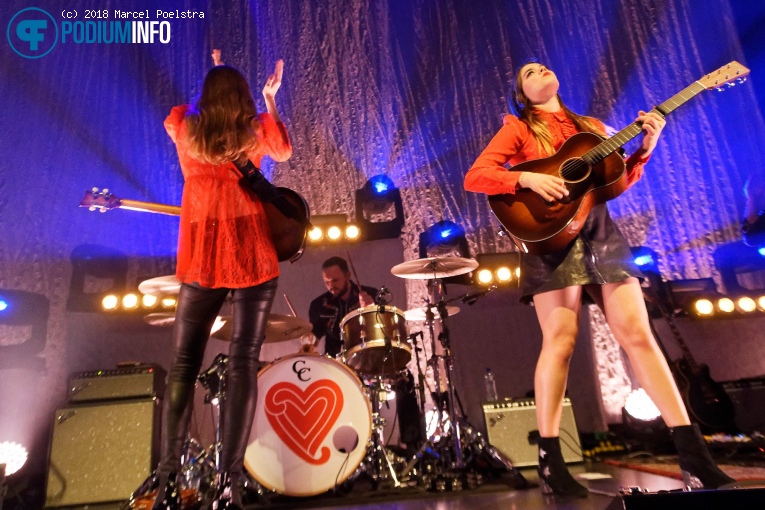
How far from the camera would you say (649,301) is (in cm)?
502

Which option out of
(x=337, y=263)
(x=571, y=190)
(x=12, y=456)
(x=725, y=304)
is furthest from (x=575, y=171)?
(x=12, y=456)

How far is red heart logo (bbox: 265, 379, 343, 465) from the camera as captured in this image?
2965 mm

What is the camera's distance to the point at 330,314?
5066mm

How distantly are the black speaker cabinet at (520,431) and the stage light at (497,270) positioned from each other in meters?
1.34

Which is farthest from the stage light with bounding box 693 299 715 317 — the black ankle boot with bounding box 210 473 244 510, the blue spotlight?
the black ankle boot with bounding box 210 473 244 510

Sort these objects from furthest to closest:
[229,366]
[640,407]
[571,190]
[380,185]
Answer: [380,185]
[640,407]
[571,190]
[229,366]

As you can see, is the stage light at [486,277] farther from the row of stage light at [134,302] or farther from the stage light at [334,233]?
the row of stage light at [134,302]

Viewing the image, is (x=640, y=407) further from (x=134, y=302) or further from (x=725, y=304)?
(x=134, y=302)

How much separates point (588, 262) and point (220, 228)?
5.07 ft

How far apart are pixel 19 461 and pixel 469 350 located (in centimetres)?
394

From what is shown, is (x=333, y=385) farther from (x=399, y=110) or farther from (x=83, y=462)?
(x=399, y=110)

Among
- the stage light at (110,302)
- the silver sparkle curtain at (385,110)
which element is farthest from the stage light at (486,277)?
the stage light at (110,302)

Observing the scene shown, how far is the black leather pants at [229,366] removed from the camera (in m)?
1.85

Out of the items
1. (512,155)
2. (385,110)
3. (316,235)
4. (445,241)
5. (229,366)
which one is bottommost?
(229,366)
